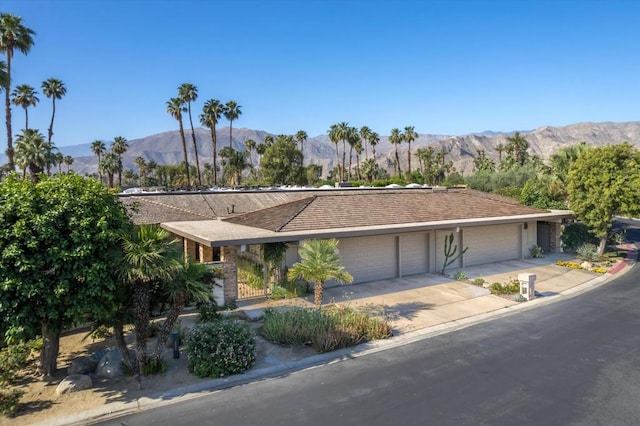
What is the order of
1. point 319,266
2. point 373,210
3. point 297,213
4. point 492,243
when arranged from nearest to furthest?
point 319,266
point 297,213
point 373,210
point 492,243

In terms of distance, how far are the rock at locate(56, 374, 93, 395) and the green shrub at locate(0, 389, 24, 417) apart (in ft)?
2.91

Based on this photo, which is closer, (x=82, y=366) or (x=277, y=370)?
(x=82, y=366)

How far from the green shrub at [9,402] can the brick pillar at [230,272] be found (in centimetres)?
828

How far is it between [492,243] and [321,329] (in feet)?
54.4

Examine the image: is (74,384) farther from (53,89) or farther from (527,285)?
(53,89)

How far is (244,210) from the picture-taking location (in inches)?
1162

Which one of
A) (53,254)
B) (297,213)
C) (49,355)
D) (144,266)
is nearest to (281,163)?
(297,213)

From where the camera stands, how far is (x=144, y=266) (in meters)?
9.88

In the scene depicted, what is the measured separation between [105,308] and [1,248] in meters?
2.51

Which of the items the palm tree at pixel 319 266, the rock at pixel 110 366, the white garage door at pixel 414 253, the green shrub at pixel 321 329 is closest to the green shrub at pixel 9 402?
the rock at pixel 110 366

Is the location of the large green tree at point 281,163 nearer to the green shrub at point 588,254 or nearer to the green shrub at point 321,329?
the green shrub at point 588,254

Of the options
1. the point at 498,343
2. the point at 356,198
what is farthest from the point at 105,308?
the point at 356,198

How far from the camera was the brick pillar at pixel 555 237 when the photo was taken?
28.5 meters

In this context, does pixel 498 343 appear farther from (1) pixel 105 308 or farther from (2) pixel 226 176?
(2) pixel 226 176
